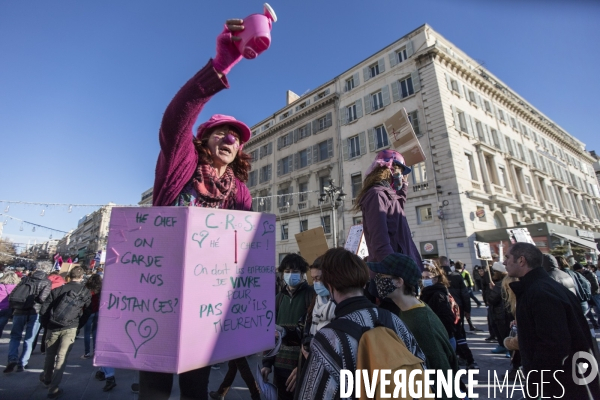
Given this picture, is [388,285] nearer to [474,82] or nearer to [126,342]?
[126,342]

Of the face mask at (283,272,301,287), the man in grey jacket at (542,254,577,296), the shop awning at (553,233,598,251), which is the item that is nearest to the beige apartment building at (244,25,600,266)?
the shop awning at (553,233,598,251)

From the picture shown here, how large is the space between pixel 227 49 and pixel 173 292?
101 cm

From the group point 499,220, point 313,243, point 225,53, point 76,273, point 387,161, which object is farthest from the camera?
point 499,220

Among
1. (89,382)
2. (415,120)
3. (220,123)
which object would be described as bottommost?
(89,382)

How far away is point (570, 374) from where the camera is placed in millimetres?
2107

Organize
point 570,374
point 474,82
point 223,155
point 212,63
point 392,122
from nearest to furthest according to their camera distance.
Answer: point 212,63 → point 223,155 → point 570,374 → point 392,122 → point 474,82

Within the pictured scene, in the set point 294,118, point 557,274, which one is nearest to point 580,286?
A: point 557,274

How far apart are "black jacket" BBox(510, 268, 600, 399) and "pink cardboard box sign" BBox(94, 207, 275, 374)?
2.24m

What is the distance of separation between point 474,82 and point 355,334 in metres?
25.0

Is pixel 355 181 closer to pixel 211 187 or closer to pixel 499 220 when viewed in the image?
pixel 499 220

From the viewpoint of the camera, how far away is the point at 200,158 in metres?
1.59

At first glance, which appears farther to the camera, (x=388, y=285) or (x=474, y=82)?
(x=474, y=82)

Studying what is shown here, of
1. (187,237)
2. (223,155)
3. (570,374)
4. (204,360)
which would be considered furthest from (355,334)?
(570,374)

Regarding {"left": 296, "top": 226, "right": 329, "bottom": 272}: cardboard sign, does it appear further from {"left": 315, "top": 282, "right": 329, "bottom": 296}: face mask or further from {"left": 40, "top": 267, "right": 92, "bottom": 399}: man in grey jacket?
{"left": 40, "top": 267, "right": 92, "bottom": 399}: man in grey jacket
